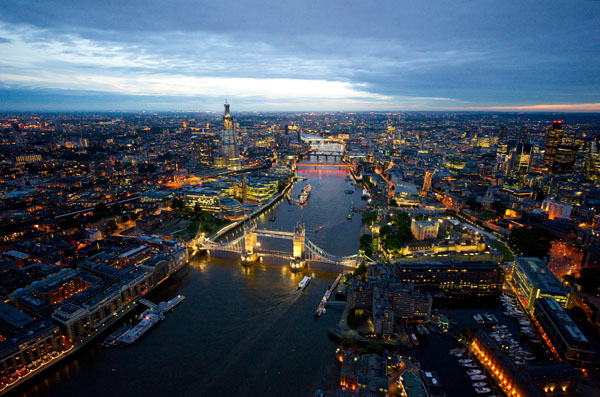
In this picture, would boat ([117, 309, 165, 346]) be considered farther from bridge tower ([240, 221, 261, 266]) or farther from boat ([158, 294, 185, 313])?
bridge tower ([240, 221, 261, 266])

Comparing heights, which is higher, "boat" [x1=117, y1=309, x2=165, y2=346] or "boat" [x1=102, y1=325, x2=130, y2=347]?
"boat" [x1=117, y1=309, x2=165, y2=346]

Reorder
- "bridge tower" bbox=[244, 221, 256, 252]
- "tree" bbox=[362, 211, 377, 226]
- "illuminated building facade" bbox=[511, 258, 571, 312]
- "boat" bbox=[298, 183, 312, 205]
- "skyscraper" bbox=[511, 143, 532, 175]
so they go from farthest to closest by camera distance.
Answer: "skyscraper" bbox=[511, 143, 532, 175] < "boat" bbox=[298, 183, 312, 205] < "tree" bbox=[362, 211, 377, 226] < "bridge tower" bbox=[244, 221, 256, 252] < "illuminated building facade" bbox=[511, 258, 571, 312]

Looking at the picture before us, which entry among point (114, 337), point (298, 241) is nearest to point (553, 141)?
point (298, 241)

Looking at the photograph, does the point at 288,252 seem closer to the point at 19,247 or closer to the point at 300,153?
the point at 19,247

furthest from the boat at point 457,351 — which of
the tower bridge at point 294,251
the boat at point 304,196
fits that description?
the boat at point 304,196

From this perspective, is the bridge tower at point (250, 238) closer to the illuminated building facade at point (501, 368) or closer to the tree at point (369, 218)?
the tree at point (369, 218)

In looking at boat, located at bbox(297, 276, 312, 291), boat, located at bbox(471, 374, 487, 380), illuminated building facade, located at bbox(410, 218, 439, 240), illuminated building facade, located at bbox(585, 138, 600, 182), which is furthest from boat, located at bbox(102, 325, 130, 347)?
illuminated building facade, located at bbox(585, 138, 600, 182)
